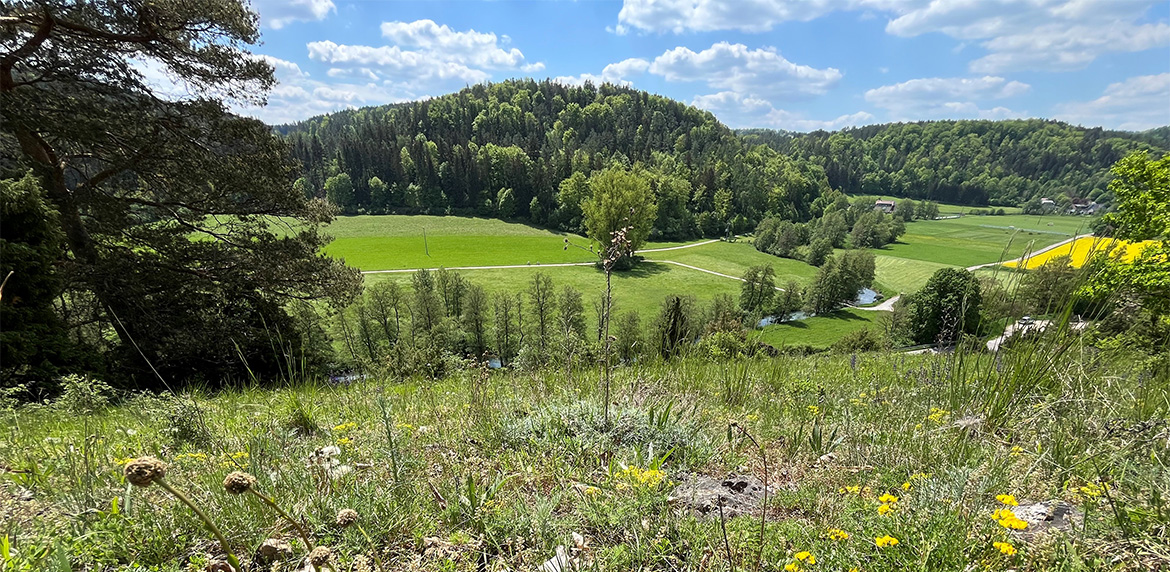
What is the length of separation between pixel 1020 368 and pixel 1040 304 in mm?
744

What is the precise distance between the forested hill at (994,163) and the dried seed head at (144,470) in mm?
173745

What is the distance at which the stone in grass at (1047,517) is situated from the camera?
2021mm

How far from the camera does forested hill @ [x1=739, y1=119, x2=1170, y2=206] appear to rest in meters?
142

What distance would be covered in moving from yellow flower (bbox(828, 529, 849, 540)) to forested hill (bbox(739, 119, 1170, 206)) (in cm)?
17172

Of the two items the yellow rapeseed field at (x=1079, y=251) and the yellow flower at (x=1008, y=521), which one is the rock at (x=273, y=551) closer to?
the yellow flower at (x=1008, y=521)

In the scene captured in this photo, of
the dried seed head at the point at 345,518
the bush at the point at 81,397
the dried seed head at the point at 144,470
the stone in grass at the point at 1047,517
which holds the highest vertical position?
the dried seed head at the point at 144,470

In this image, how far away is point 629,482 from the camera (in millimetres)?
2578

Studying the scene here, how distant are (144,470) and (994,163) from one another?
744 ft

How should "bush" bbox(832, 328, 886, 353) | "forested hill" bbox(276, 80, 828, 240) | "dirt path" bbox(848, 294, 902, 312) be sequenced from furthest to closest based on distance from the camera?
"forested hill" bbox(276, 80, 828, 240) → "dirt path" bbox(848, 294, 902, 312) → "bush" bbox(832, 328, 886, 353)

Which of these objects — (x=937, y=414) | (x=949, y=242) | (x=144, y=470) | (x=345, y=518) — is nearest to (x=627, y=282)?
(x=937, y=414)

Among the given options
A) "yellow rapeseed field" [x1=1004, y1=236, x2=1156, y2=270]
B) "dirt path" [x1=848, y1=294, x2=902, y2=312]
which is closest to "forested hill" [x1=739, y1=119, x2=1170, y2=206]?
"dirt path" [x1=848, y1=294, x2=902, y2=312]

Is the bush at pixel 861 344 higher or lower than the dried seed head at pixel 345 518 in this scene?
lower

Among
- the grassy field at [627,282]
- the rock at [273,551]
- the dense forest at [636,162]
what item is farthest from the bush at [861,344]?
the dense forest at [636,162]

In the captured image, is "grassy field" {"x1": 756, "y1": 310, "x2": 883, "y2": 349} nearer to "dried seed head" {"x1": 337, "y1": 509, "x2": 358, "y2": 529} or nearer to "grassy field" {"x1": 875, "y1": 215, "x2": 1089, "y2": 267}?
"grassy field" {"x1": 875, "y1": 215, "x2": 1089, "y2": 267}
